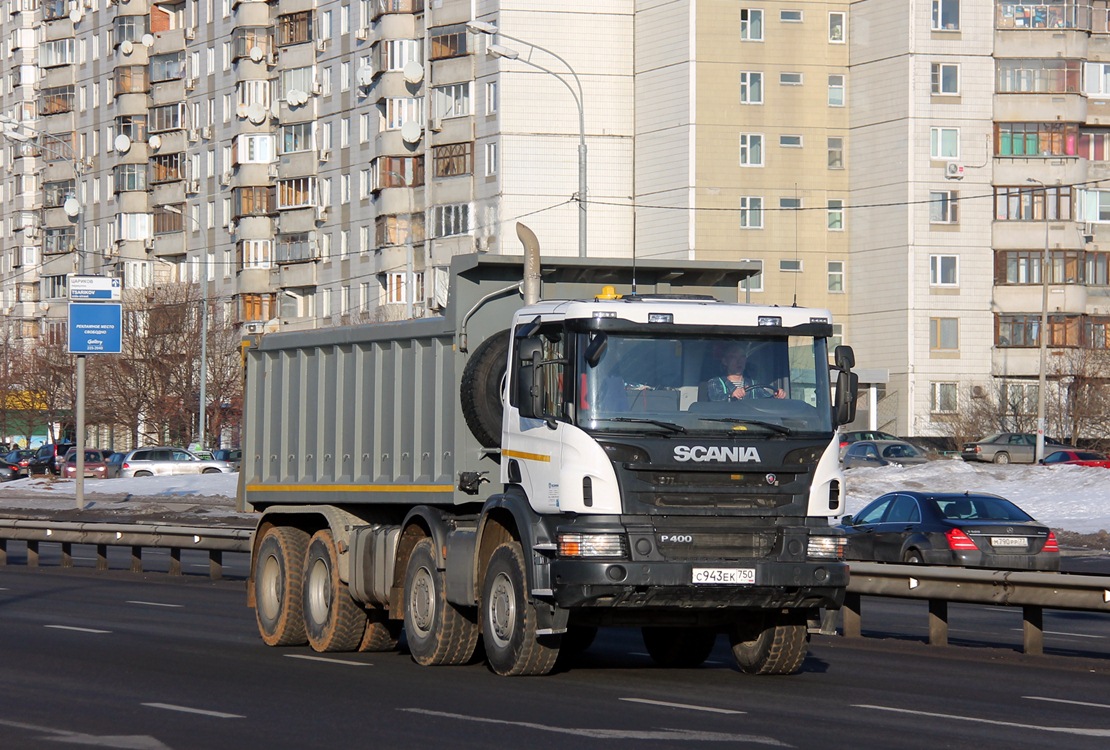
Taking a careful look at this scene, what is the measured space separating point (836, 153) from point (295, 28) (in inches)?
1092

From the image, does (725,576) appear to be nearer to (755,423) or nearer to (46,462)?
(755,423)

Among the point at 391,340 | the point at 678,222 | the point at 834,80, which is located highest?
the point at 834,80

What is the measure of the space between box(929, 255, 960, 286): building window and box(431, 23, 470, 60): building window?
21766 millimetres

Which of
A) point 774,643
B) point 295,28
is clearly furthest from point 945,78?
point 774,643

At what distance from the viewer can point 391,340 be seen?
53.7 ft

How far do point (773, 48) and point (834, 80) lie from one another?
306 centimetres

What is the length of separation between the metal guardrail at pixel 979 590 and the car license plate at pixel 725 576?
4.47m

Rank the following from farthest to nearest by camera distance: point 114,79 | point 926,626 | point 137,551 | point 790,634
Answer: point 114,79 < point 137,551 < point 926,626 < point 790,634

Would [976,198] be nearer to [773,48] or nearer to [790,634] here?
[773,48]

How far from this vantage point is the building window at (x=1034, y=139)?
81750 millimetres

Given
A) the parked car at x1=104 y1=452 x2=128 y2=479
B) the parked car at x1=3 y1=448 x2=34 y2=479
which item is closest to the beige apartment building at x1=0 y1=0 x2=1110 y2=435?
the parked car at x1=104 y1=452 x2=128 y2=479

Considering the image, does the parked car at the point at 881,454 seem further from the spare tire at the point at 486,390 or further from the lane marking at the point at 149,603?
the spare tire at the point at 486,390

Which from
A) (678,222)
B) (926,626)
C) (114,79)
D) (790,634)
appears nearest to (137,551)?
(926,626)

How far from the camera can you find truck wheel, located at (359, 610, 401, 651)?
17.0 meters
